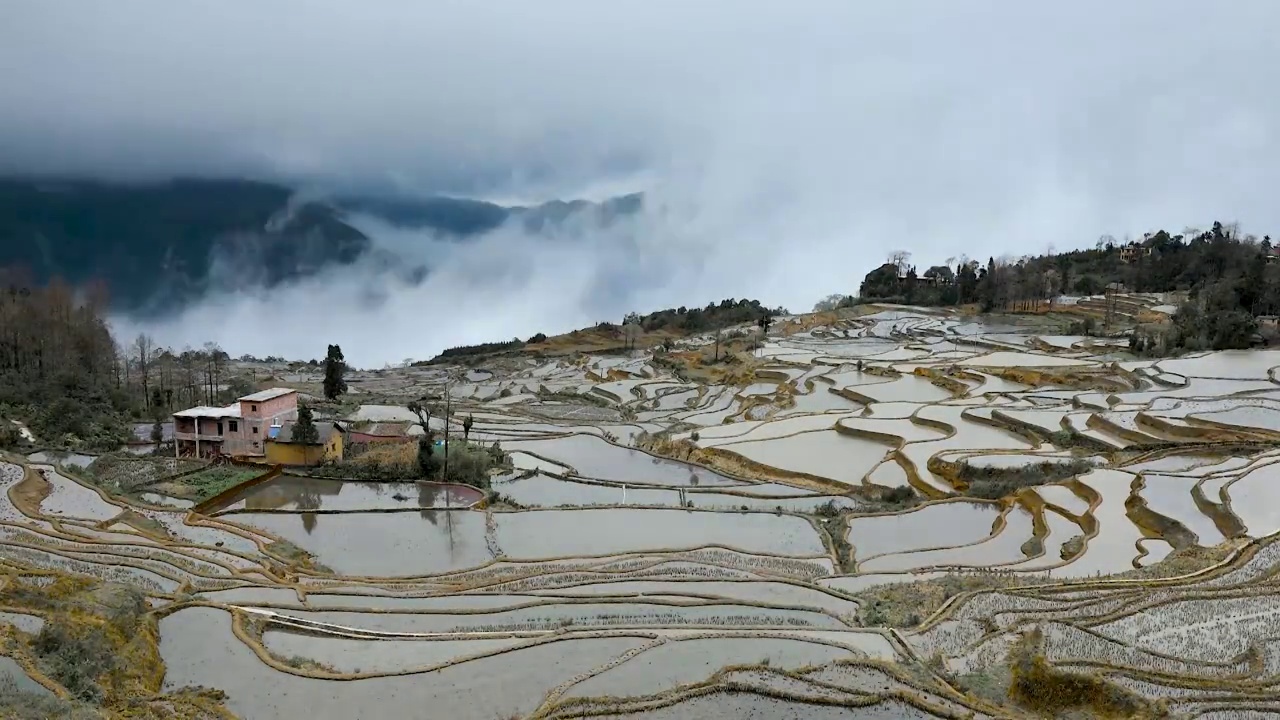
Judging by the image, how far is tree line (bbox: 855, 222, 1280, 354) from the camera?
1549 inches

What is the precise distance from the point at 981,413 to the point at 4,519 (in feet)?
87.4

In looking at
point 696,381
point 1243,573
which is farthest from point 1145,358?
point 1243,573

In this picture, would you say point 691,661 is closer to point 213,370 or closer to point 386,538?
point 386,538

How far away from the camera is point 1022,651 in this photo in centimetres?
930

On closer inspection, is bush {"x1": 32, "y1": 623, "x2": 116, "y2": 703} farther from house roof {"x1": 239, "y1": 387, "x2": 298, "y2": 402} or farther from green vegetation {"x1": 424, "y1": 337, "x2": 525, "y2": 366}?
green vegetation {"x1": 424, "y1": 337, "x2": 525, "y2": 366}

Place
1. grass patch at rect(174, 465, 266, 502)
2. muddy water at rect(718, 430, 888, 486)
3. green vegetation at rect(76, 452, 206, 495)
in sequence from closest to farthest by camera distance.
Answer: grass patch at rect(174, 465, 266, 502), green vegetation at rect(76, 452, 206, 495), muddy water at rect(718, 430, 888, 486)

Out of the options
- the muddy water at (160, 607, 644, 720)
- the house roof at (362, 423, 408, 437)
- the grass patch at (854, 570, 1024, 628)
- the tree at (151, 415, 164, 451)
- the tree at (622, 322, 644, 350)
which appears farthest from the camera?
the tree at (622, 322, 644, 350)

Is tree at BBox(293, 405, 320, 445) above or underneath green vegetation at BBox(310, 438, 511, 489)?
above

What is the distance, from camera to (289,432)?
949 inches

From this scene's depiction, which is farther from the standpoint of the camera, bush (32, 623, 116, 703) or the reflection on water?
the reflection on water

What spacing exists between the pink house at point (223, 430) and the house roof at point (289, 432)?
0.42 m

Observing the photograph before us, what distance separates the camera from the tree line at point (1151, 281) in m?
39.3

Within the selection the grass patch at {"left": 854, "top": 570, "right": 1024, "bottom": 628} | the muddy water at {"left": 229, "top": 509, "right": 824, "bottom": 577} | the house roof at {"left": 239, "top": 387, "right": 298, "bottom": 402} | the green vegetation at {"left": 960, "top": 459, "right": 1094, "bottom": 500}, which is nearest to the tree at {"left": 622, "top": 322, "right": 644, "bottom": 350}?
the house roof at {"left": 239, "top": 387, "right": 298, "bottom": 402}

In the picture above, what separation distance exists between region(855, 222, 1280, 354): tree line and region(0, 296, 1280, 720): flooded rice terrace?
10149mm
